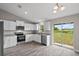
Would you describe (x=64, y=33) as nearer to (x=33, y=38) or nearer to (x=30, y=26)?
(x=33, y=38)

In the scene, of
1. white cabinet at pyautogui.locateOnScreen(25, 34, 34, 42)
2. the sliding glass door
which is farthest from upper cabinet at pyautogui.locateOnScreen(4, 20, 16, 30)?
the sliding glass door

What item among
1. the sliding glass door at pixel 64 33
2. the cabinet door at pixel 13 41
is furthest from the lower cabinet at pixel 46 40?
the cabinet door at pixel 13 41

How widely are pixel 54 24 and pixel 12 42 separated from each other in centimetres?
337

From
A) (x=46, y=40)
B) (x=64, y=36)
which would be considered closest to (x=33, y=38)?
(x=46, y=40)

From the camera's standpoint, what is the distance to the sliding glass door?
4.77 meters

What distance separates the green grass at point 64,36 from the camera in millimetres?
4798

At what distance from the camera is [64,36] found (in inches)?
199

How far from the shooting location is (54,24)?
228 inches

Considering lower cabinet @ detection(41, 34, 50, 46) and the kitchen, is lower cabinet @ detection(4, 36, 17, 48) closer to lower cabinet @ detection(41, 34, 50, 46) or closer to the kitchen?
the kitchen

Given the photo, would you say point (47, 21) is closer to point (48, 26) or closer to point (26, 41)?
point (48, 26)

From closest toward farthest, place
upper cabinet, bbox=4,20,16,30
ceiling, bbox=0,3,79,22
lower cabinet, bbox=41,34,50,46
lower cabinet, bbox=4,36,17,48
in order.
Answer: ceiling, bbox=0,3,79,22 < lower cabinet, bbox=4,36,17,48 < upper cabinet, bbox=4,20,16,30 < lower cabinet, bbox=41,34,50,46

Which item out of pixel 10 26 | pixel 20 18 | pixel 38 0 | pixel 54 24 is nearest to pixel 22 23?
pixel 20 18

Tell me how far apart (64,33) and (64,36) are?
21 cm

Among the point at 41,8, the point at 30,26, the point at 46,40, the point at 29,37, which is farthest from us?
the point at 30,26
